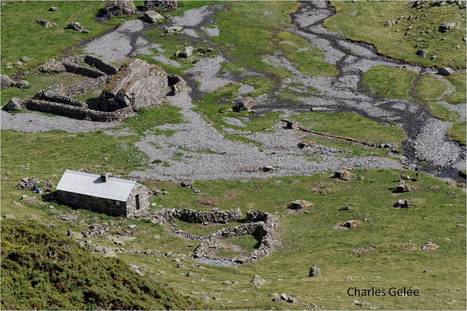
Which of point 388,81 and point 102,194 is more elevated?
point 102,194

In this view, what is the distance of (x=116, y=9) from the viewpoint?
158375 mm

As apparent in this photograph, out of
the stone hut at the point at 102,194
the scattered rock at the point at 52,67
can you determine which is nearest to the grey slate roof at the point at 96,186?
the stone hut at the point at 102,194

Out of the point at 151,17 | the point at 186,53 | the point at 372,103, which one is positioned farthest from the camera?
the point at 151,17

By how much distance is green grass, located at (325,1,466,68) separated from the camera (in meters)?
134

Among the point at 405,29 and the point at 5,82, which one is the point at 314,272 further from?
the point at 405,29

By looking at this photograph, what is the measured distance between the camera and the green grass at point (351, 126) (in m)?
100

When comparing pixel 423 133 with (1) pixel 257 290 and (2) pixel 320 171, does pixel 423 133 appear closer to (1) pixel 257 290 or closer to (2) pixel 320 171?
(2) pixel 320 171

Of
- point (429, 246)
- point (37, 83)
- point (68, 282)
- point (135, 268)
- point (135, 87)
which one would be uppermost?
point (68, 282)

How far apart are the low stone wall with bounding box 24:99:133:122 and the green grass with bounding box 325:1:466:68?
197 ft

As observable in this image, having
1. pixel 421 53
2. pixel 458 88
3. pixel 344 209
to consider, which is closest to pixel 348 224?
pixel 344 209

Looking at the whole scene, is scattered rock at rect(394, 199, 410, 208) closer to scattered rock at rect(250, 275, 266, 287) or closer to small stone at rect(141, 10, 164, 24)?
scattered rock at rect(250, 275, 266, 287)

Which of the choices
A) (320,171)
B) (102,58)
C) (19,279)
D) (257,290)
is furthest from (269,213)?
(102,58)

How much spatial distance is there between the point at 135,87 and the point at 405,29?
69.6 meters

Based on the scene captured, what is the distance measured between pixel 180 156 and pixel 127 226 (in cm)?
2344
